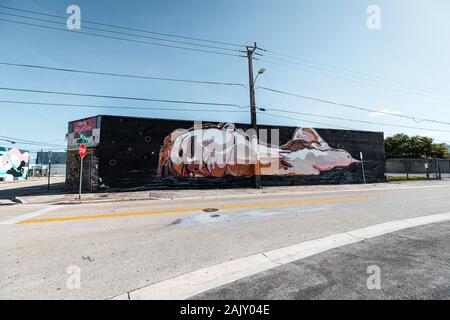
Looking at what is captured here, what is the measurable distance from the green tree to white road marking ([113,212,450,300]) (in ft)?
184

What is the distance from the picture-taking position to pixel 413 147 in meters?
48.3

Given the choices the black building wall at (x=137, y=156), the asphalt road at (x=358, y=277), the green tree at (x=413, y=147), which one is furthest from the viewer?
the green tree at (x=413, y=147)

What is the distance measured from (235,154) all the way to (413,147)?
49387mm

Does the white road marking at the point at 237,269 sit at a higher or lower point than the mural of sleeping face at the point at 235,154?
lower

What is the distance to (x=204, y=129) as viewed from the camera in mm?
18578

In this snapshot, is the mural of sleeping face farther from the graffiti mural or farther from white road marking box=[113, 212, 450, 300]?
the graffiti mural

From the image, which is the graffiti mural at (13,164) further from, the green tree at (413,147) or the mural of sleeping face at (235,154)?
the green tree at (413,147)

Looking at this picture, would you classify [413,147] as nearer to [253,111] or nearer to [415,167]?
[415,167]

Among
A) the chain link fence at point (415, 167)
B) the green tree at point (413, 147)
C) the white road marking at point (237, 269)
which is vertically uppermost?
the green tree at point (413, 147)

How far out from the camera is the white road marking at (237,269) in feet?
9.73

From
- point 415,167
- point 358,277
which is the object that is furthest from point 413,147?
point 358,277

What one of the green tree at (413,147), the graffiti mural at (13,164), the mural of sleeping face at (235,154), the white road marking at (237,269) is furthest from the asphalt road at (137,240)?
the green tree at (413,147)

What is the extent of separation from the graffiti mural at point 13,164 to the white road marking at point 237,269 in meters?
43.5
